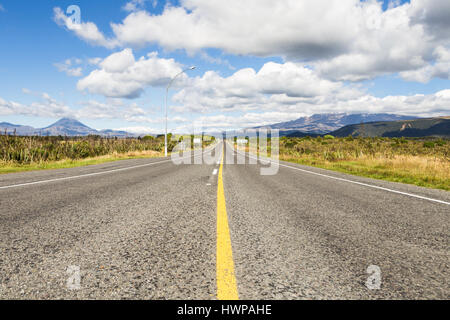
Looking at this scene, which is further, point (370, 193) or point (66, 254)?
point (370, 193)

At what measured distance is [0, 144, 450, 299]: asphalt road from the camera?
6.58 ft

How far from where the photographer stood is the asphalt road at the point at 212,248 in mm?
2006

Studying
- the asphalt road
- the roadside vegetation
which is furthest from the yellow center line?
the roadside vegetation

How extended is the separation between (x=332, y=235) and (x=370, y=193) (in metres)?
4.12

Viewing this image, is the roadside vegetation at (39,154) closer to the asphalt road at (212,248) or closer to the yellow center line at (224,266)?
the asphalt road at (212,248)

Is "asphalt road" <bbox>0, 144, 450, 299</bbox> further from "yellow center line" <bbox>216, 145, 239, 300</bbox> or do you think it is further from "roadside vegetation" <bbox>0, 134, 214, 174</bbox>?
"roadside vegetation" <bbox>0, 134, 214, 174</bbox>

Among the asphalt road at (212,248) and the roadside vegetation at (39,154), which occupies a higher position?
the roadside vegetation at (39,154)

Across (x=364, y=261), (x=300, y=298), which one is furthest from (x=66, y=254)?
(x=364, y=261)

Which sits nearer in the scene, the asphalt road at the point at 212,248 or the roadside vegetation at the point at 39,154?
the asphalt road at the point at 212,248

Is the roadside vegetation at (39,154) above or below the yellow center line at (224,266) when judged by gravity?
above

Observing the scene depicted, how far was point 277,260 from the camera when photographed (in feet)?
8.35

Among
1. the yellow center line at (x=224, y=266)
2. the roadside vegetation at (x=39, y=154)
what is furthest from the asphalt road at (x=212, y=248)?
the roadside vegetation at (x=39, y=154)
